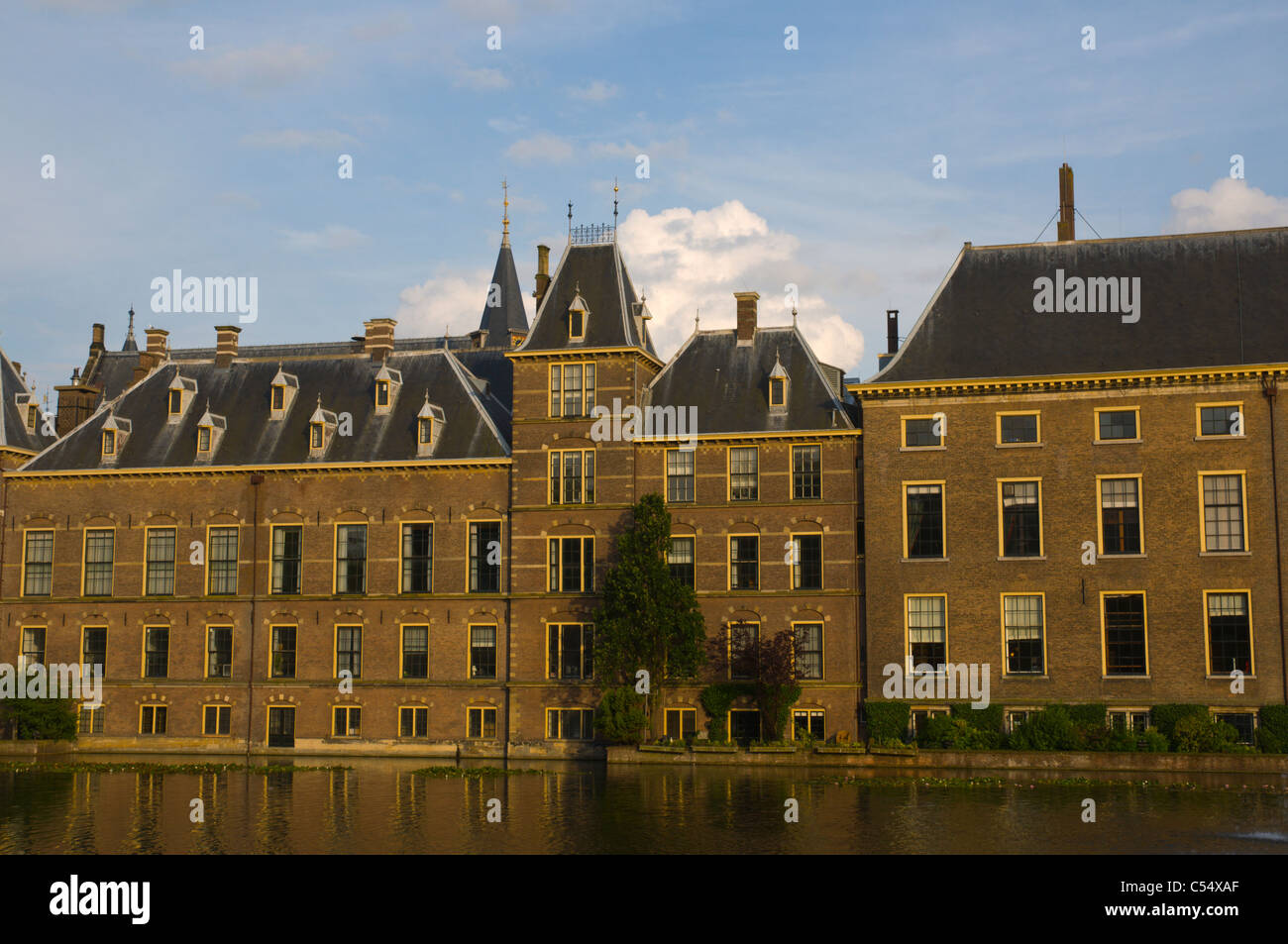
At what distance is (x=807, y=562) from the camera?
4622 cm

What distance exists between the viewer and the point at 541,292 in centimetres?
5525

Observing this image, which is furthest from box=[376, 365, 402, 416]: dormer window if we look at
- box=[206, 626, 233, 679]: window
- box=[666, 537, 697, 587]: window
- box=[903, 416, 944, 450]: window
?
box=[903, 416, 944, 450]: window

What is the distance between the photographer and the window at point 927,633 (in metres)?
44.2

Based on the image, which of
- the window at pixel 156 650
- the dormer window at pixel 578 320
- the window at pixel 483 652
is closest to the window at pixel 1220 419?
the dormer window at pixel 578 320

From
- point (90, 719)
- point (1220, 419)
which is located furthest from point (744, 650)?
point (90, 719)

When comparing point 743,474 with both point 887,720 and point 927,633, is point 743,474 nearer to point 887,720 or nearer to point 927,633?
point 927,633

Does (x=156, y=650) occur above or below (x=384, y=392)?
below

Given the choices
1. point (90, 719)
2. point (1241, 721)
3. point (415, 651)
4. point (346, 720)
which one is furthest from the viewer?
point (90, 719)

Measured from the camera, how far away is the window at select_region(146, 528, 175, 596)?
51500 millimetres

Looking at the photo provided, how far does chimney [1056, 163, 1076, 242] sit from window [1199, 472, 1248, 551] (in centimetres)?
1137

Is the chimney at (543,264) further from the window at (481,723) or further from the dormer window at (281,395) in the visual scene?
the window at (481,723)

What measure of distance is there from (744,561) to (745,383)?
22.2ft
